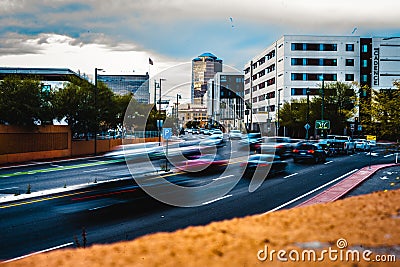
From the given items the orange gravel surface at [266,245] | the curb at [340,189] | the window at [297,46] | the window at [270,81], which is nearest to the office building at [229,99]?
the window at [270,81]

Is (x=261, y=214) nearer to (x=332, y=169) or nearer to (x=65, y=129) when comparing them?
(x=332, y=169)

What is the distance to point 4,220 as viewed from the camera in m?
13.7

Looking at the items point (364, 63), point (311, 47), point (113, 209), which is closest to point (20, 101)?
point (113, 209)

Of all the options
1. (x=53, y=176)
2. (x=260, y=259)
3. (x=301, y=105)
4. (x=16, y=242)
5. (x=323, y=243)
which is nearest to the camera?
(x=260, y=259)

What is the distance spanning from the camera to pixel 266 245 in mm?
8805

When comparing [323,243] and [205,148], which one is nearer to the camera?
[323,243]

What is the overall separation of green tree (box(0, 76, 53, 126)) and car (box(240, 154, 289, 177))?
16410mm

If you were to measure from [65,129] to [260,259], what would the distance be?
1320 inches

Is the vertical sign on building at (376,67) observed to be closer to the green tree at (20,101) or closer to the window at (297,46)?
the window at (297,46)

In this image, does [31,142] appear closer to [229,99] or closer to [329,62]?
[329,62]

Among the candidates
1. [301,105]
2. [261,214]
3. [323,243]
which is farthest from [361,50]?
[323,243]

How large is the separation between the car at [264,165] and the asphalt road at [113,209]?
3.92 ft

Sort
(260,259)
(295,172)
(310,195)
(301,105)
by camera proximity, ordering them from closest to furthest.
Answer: (260,259)
(310,195)
(295,172)
(301,105)

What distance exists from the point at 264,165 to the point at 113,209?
44.7ft
